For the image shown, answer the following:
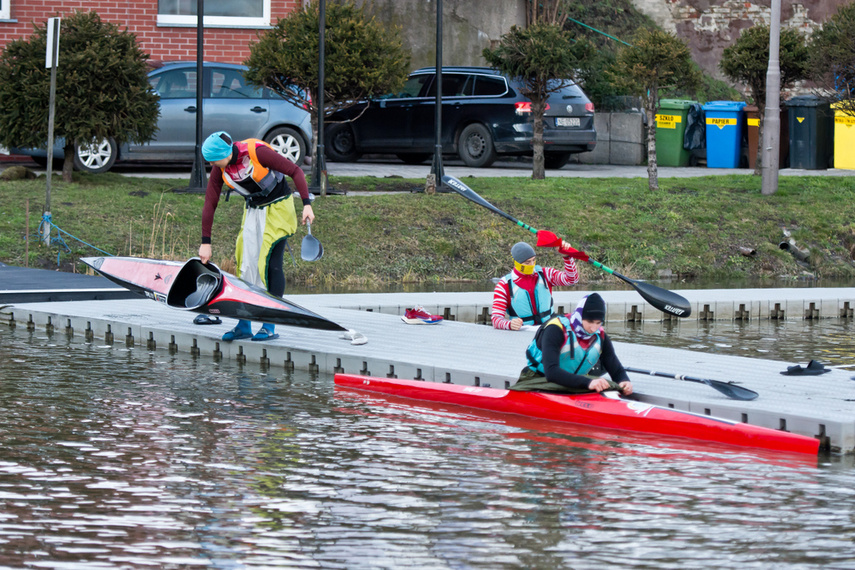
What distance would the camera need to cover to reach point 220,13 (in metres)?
23.7

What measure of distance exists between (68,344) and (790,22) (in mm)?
25596

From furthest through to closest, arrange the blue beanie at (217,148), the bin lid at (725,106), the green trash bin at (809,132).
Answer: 1. the bin lid at (725,106)
2. the green trash bin at (809,132)
3. the blue beanie at (217,148)

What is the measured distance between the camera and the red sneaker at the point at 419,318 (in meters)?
11.6

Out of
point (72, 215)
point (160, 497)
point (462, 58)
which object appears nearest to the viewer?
point (160, 497)

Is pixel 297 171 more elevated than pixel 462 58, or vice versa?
pixel 462 58

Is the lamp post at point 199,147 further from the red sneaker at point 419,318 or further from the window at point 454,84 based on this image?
the red sneaker at point 419,318

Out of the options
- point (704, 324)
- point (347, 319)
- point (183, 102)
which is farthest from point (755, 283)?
point (183, 102)

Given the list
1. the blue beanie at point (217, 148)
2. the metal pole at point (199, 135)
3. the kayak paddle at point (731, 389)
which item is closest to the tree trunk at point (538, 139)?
the metal pole at point (199, 135)

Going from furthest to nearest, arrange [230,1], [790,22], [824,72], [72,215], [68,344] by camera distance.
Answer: [790,22]
[230,1]
[824,72]
[72,215]
[68,344]

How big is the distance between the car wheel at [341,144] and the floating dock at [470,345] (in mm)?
10799

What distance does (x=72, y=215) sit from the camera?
16484mm

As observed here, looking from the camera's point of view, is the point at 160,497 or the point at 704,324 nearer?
the point at 160,497

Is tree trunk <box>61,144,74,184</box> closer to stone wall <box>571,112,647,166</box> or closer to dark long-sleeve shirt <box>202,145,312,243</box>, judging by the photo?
dark long-sleeve shirt <box>202,145,312,243</box>

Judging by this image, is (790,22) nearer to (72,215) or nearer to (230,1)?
(230,1)
